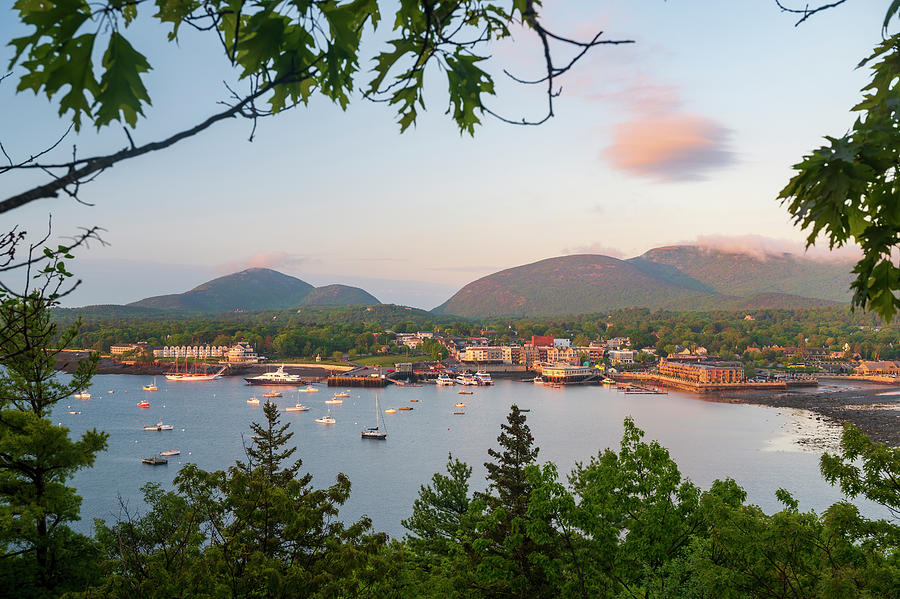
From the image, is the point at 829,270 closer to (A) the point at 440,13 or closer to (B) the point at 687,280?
(B) the point at 687,280

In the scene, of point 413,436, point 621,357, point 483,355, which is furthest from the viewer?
point 483,355

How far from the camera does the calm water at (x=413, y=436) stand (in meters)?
20.3

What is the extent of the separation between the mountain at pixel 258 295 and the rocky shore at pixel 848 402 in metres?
129

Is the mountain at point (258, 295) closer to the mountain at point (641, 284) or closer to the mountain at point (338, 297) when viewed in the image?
the mountain at point (338, 297)

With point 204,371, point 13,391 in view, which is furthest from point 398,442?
point 204,371

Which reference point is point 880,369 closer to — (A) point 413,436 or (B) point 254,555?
(A) point 413,436

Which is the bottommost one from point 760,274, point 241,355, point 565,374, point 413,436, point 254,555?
point 413,436

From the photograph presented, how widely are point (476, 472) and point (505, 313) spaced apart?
145m

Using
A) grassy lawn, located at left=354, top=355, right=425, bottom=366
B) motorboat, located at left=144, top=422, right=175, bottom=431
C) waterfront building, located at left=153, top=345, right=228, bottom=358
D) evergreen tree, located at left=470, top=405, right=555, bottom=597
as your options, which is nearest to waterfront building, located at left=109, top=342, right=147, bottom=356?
waterfront building, located at left=153, top=345, right=228, bottom=358

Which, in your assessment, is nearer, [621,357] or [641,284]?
[621,357]

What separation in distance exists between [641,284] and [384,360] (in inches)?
4730

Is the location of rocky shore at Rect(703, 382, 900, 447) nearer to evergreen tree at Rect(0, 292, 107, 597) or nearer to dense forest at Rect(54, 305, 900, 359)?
dense forest at Rect(54, 305, 900, 359)

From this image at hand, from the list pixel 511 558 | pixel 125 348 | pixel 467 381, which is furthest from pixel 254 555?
pixel 125 348

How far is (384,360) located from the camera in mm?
65125
